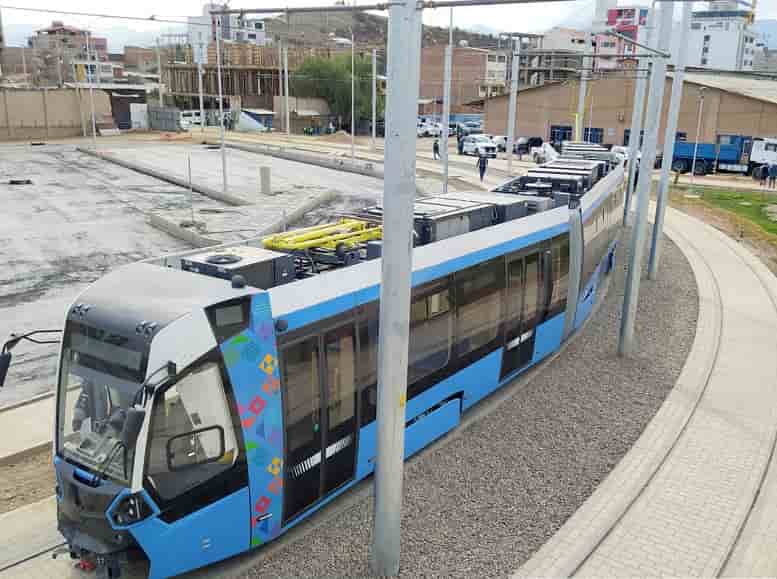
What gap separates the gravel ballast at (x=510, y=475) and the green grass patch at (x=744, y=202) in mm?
18602

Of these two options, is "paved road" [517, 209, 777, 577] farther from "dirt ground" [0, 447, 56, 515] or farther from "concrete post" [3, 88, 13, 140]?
"concrete post" [3, 88, 13, 140]

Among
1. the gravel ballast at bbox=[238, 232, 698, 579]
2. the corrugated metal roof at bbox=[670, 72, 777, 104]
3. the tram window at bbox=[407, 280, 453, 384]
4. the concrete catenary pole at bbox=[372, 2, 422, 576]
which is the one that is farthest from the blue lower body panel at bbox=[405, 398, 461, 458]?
the corrugated metal roof at bbox=[670, 72, 777, 104]

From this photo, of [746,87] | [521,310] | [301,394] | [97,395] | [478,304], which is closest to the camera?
[97,395]

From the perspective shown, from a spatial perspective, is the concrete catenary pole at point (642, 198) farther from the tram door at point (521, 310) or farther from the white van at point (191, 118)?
the white van at point (191, 118)

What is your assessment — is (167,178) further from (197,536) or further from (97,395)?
(197,536)

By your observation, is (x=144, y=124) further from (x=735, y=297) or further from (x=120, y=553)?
(x=120, y=553)

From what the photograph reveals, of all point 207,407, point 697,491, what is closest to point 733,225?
point 697,491

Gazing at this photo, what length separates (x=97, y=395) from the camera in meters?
6.36

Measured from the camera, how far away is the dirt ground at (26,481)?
27.7 ft

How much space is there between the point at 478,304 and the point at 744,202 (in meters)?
31.2

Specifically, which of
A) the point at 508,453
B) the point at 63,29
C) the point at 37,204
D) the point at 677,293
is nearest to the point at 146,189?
the point at 37,204

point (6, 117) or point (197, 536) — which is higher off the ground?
point (6, 117)

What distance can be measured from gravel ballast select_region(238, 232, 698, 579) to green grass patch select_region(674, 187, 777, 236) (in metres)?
18.6

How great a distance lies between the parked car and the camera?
55656 mm
